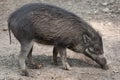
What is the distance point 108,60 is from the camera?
7.23 metres

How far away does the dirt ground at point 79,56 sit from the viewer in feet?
21.6

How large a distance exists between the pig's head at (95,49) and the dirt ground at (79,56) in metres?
0.15

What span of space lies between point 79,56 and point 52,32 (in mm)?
1077

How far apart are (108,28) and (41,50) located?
191cm

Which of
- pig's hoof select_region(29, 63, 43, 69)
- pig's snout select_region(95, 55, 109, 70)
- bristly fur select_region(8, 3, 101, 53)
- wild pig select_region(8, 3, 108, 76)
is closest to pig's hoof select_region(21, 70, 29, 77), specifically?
wild pig select_region(8, 3, 108, 76)

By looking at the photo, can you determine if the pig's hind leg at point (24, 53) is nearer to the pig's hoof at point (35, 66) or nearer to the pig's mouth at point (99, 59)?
the pig's hoof at point (35, 66)

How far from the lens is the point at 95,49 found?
687 centimetres

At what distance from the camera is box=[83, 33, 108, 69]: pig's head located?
22.4ft

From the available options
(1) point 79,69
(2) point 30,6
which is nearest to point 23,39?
(2) point 30,6

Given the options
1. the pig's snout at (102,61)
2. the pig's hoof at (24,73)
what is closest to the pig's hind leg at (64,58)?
the pig's snout at (102,61)

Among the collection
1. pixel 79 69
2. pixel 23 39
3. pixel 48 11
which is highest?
pixel 48 11

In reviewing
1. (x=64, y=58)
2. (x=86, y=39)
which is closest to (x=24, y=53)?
(x=64, y=58)

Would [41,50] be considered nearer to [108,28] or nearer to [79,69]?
[79,69]

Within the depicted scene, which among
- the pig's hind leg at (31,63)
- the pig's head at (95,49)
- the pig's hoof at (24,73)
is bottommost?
the pig's hoof at (24,73)
